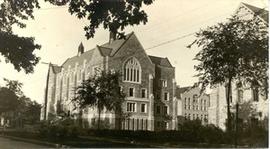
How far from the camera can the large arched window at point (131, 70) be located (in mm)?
33438

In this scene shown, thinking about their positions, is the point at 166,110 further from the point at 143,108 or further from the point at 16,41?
the point at 16,41

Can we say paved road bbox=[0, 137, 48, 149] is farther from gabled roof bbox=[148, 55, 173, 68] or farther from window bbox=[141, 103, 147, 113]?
window bbox=[141, 103, 147, 113]

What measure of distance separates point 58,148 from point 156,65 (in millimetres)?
22649

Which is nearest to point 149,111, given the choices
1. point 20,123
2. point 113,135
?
point 113,135

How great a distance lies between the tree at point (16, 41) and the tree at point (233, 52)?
6.03 m

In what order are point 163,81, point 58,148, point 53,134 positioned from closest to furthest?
point 58,148 → point 53,134 → point 163,81

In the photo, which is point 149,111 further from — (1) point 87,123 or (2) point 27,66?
(2) point 27,66

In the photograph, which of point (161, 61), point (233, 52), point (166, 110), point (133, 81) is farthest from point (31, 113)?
point (233, 52)

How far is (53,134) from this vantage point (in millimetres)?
21844

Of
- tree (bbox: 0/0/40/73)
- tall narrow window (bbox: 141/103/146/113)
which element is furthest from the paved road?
tall narrow window (bbox: 141/103/146/113)

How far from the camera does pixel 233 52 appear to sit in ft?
44.3

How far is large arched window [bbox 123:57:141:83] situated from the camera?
33.4 meters

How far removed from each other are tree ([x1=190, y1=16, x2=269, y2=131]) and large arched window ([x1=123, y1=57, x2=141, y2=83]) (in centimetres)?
1701

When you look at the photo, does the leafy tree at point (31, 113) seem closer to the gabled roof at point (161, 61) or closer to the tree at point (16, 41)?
the gabled roof at point (161, 61)
